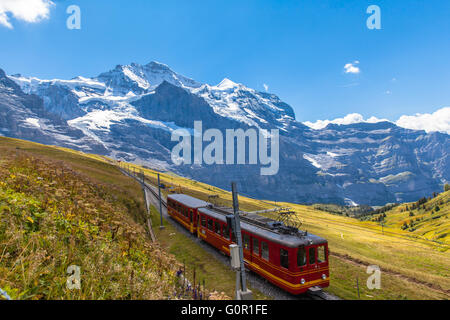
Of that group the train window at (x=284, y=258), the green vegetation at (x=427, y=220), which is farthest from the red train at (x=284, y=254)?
the green vegetation at (x=427, y=220)

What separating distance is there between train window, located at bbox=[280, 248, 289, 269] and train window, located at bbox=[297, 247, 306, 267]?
0.65 meters

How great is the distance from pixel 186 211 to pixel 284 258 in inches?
749

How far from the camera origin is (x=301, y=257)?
14844 millimetres

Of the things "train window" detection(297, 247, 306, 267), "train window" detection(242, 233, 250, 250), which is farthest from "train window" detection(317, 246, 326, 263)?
"train window" detection(242, 233, 250, 250)

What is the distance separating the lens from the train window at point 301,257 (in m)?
14.7

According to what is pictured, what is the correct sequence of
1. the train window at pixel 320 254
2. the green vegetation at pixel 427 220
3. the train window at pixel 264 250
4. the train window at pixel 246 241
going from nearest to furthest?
the train window at pixel 320 254 < the train window at pixel 264 250 < the train window at pixel 246 241 < the green vegetation at pixel 427 220

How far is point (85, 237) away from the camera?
29.7 feet

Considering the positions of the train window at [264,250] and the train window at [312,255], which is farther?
the train window at [264,250]

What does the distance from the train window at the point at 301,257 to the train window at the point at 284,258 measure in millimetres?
650

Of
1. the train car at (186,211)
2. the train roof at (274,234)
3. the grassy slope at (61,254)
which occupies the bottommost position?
the train car at (186,211)

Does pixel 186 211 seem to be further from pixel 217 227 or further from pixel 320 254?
pixel 320 254

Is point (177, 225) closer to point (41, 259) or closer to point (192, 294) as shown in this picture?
point (192, 294)

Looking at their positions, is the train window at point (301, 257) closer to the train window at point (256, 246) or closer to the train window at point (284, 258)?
the train window at point (284, 258)
